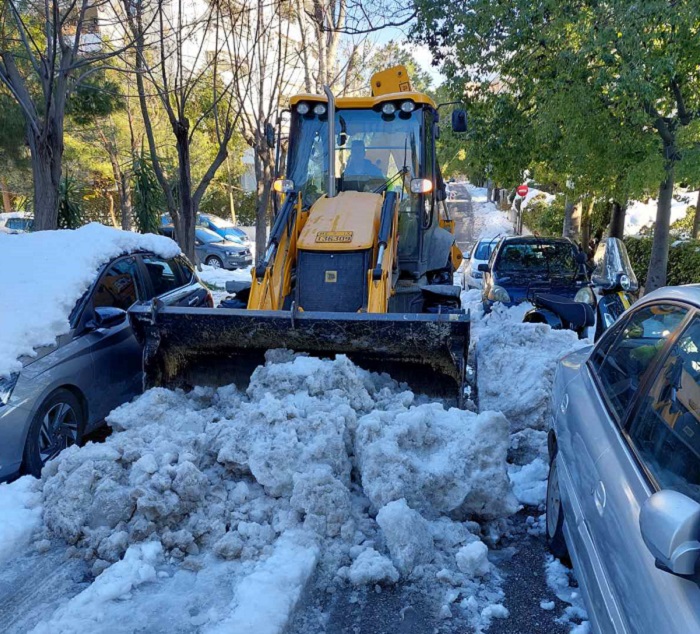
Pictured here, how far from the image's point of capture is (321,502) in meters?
3.78

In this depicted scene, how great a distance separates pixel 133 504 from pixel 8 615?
2.75 feet

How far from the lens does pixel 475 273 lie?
47.7ft

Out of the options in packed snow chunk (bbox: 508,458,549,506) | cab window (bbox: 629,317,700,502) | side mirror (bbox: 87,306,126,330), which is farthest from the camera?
side mirror (bbox: 87,306,126,330)

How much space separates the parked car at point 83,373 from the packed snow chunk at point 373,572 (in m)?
2.53

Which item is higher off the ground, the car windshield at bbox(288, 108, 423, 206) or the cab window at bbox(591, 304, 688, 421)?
the car windshield at bbox(288, 108, 423, 206)

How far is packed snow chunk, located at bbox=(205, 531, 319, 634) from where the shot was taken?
9.95 feet

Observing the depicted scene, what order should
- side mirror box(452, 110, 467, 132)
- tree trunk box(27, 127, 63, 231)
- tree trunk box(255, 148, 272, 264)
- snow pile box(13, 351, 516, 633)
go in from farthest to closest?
tree trunk box(255, 148, 272, 264) → tree trunk box(27, 127, 63, 231) → side mirror box(452, 110, 467, 132) → snow pile box(13, 351, 516, 633)

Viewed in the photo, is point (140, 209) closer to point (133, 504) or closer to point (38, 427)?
point (38, 427)

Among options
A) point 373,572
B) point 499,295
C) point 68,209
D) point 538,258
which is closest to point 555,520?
point 373,572

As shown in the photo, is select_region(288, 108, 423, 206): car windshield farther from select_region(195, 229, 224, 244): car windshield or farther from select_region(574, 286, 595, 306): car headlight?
select_region(195, 229, 224, 244): car windshield

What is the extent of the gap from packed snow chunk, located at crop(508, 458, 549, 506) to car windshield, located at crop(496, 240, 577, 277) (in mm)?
6054

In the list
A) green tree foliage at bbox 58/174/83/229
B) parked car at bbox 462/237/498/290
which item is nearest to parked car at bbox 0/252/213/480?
green tree foliage at bbox 58/174/83/229

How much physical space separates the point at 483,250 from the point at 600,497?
13.5 meters

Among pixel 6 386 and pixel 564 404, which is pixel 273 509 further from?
pixel 6 386
